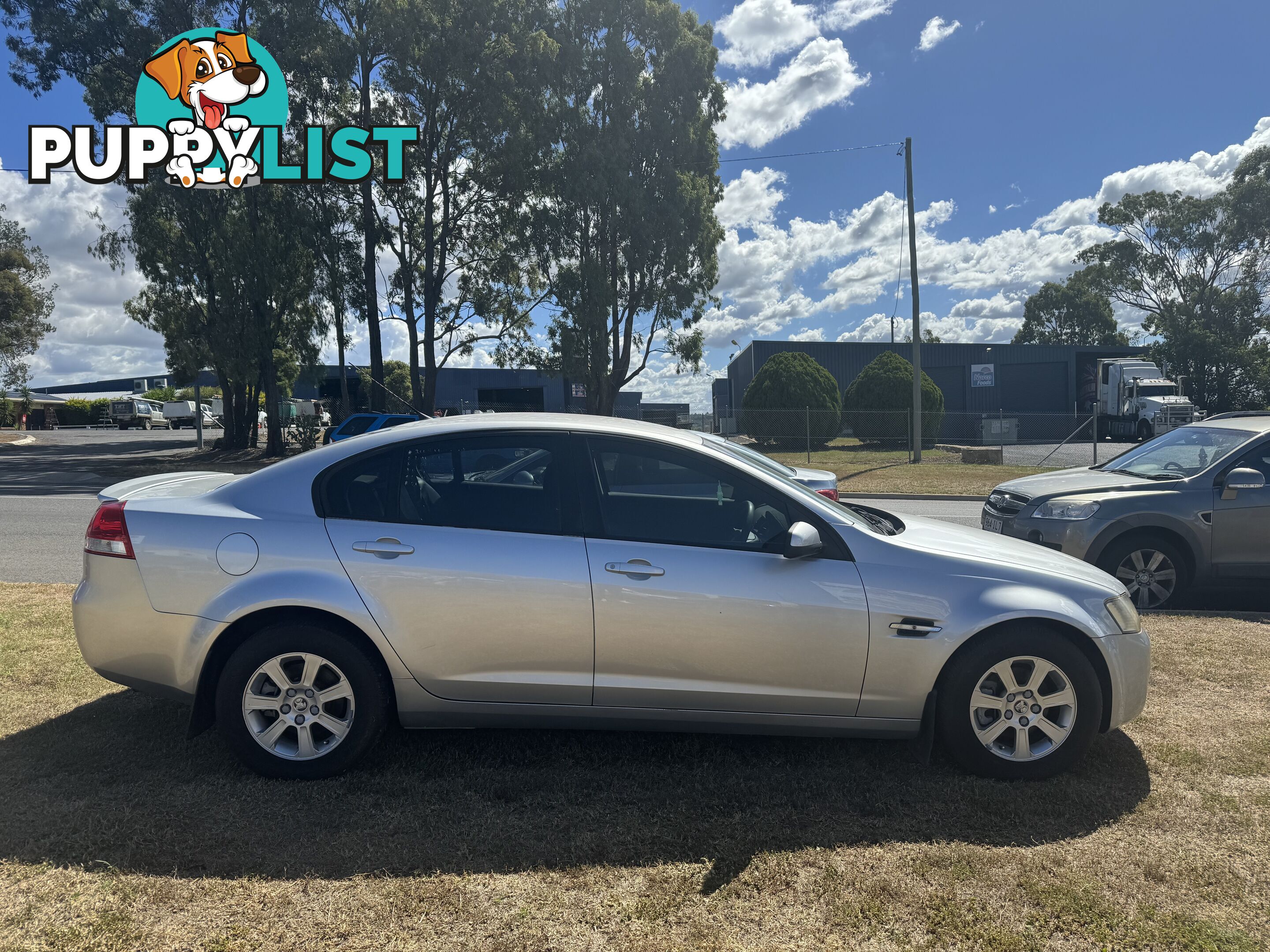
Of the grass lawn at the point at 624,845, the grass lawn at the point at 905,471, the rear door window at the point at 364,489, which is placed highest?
the rear door window at the point at 364,489

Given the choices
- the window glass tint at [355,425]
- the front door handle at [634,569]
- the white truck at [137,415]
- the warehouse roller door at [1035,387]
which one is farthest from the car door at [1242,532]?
the white truck at [137,415]

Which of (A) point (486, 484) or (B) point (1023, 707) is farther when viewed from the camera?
(A) point (486, 484)

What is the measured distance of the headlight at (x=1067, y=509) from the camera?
6707 mm

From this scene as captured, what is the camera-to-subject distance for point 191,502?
3.69 meters

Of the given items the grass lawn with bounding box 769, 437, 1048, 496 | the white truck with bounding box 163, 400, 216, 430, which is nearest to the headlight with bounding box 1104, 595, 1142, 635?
the grass lawn with bounding box 769, 437, 1048, 496

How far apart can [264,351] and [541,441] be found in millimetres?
24769

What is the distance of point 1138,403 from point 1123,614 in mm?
37211

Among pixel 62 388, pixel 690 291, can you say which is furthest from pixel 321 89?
pixel 62 388

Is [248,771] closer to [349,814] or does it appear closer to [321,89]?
[349,814]

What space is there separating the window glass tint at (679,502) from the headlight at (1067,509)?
424cm

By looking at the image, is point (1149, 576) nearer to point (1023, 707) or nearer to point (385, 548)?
point (1023, 707)

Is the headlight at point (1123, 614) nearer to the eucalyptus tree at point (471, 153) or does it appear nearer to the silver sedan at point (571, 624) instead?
the silver sedan at point (571, 624)

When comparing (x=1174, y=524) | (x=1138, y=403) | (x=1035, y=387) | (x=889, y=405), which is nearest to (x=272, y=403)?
(x=889, y=405)

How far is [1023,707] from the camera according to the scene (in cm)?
357
